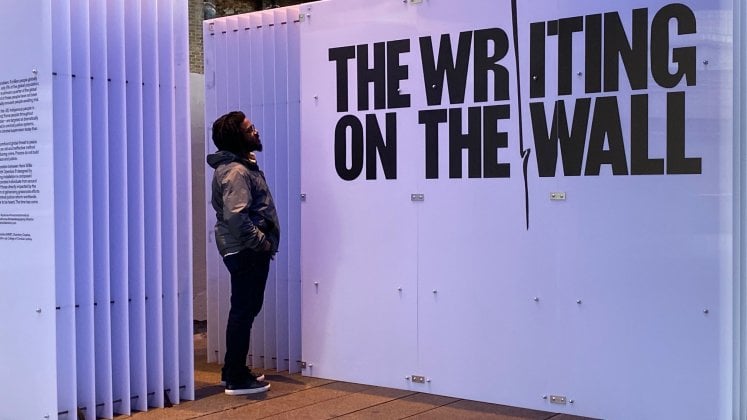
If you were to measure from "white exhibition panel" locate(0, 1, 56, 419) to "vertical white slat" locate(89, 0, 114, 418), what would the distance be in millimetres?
364

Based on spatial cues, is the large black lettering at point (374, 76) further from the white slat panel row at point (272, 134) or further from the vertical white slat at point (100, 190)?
the vertical white slat at point (100, 190)

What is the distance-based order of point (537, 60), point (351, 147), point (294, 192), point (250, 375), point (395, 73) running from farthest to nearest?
point (294, 192)
point (351, 147)
point (250, 375)
point (395, 73)
point (537, 60)

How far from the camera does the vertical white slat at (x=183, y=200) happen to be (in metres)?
6.88

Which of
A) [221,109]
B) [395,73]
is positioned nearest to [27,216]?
[221,109]

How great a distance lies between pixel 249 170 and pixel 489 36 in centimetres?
206

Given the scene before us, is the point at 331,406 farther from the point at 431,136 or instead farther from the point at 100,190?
the point at 100,190

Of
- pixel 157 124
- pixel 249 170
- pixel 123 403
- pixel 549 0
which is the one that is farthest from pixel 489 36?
pixel 123 403

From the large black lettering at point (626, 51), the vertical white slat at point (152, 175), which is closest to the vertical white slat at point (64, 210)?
the vertical white slat at point (152, 175)

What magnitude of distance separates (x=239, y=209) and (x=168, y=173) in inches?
24.1

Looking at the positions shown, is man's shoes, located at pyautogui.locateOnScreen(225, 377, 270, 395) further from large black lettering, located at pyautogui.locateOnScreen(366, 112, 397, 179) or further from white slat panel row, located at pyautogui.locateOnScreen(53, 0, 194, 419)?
large black lettering, located at pyautogui.locateOnScreen(366, 112, 397, 179)

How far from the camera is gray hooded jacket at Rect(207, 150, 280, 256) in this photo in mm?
6742

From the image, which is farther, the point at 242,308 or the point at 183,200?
the point at 242,308

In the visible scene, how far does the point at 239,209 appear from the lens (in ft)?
22.0

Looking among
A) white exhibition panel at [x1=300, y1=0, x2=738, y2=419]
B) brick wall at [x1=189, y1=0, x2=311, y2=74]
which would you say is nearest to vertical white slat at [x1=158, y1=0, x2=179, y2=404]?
white exhibition panel at [x1=300, y1=0, x2=738, y2=419]
